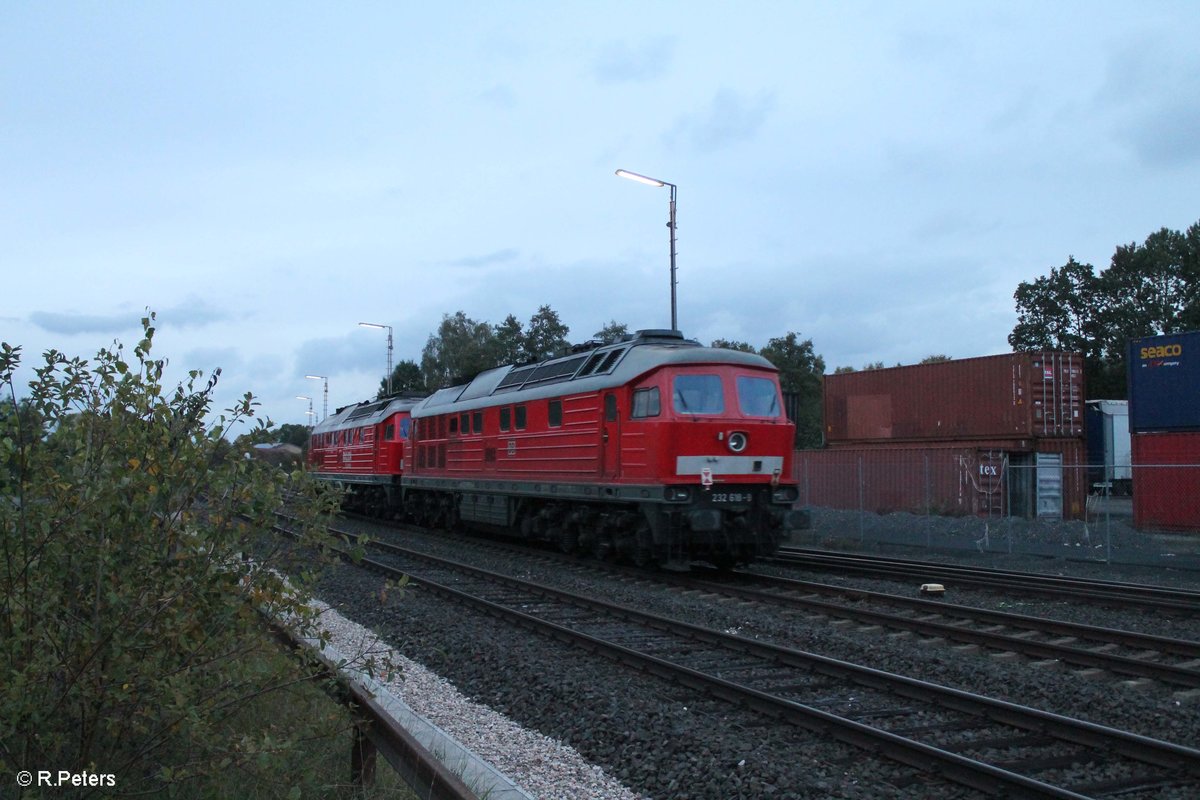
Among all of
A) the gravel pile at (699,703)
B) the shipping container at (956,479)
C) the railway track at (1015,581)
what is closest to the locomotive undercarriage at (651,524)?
the railway track at (1015,581)

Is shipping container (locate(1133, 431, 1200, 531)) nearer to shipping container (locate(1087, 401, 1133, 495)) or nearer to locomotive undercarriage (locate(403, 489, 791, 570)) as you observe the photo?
locomotive undercarriage (locate(403, 489, 791, 570))

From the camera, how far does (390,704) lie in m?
7.12

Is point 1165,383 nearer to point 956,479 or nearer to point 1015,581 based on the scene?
point 956,479

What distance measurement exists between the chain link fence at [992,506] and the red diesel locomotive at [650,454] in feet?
21.1

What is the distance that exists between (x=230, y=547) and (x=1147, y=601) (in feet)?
37.9

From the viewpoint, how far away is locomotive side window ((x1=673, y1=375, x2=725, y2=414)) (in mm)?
14250

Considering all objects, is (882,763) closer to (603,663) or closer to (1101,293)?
(603,663)

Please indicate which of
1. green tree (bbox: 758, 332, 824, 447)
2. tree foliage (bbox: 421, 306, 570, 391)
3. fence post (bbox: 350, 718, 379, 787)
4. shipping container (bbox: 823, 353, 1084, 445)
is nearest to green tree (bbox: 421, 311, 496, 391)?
tree foliage (bbox: 421, 306, 570, 391)

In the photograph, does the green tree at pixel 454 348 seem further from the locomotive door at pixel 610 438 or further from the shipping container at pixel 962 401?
the locomotive door at pixel 610 438

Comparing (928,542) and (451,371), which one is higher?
(451,371)

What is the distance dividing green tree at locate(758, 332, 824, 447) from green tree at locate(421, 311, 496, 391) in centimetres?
→ 1696

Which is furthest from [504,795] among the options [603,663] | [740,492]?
[740,492]

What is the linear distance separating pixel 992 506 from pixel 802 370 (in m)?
33.6

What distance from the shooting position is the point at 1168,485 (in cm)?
2069
